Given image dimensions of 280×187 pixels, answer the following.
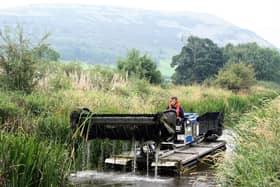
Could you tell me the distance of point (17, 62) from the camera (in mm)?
20453

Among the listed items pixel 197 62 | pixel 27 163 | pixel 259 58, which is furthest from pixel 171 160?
pixel 259 58

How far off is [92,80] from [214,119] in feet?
28.1

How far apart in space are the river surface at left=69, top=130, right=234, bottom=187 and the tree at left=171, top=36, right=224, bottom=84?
53398 millimetres

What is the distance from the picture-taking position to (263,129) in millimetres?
10484

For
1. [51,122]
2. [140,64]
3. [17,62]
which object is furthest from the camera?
[140,64]

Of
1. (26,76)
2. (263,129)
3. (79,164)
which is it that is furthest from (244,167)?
(26,76)

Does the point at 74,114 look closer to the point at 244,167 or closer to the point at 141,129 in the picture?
the point at 141,129

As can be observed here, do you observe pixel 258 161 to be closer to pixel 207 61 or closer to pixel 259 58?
pixel 207 61

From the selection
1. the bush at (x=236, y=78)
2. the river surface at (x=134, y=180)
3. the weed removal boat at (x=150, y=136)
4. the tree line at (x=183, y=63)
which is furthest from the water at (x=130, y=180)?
the bush at (x=236, y=78)

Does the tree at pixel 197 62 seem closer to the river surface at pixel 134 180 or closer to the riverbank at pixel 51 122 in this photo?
the riverbank at pixel 51 122

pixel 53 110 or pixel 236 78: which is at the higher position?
pixel 53 110

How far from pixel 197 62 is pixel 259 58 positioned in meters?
12.5

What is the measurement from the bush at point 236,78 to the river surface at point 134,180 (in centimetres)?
3172

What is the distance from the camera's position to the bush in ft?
154
